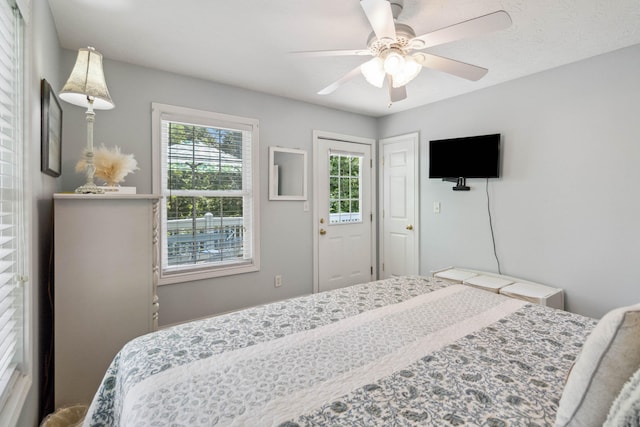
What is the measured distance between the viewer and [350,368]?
1.15 metres

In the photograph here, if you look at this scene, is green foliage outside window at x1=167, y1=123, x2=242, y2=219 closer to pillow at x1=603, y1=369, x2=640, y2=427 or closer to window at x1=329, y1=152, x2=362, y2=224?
window at x1=329, y1=152, x2=362, y2=224

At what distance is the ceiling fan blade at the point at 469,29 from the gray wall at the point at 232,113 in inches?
78.9

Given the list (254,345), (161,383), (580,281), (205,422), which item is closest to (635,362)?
(205,422)

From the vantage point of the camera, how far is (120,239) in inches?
73.2

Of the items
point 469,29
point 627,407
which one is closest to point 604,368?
point 627,407

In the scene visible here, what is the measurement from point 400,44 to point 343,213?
8.28ft

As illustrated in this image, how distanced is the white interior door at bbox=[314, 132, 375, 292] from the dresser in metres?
2.10

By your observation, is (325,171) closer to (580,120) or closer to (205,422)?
(580,120)

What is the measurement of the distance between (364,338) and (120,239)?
5.02 feet

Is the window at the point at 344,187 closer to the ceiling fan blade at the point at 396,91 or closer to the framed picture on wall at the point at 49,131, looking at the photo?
the ceiling fan blade at the point at 396,91

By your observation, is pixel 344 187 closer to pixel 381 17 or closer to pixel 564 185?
pixel 564 185

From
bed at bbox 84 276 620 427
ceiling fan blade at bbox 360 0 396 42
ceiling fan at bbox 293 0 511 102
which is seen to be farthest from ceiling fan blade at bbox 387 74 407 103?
bed at bbox 84 276 620 427

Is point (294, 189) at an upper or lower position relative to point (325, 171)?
lower

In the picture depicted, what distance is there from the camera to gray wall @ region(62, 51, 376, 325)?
252cm
